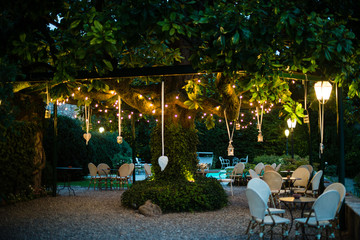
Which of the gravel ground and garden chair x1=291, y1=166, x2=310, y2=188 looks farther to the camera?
garden chair x1=291, y1=166, x2=310, y2=188

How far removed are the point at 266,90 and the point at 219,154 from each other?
17366 mm

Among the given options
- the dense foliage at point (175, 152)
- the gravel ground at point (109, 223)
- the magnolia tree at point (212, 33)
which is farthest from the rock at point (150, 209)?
the magnolia tree at point (212, 33)

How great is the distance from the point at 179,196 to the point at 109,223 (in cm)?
169

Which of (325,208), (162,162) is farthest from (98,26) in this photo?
(325,208)

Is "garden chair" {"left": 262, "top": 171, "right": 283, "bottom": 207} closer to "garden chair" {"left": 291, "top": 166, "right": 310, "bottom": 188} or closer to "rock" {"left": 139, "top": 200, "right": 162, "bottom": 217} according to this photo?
"garden chair" {"left": 291, "top": 166, "right": 310, "bottom": 188}

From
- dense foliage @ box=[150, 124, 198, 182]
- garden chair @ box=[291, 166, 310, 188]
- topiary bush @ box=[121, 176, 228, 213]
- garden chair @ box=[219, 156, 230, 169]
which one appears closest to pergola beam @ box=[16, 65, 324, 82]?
dense foliage @ box=[150, 124, 198, 182]

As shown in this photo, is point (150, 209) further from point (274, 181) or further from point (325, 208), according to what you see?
point (325, 208)

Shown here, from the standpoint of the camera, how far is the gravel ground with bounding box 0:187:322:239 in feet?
20.0

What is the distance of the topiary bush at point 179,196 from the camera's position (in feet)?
26.3

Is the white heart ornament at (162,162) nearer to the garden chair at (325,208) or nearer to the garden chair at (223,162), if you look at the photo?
the garden chair at (325,208)

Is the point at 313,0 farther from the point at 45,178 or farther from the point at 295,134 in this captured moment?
the point at 295,134

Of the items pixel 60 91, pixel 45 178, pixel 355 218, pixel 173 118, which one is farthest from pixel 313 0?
pixel 45 178

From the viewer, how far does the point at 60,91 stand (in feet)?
17.4

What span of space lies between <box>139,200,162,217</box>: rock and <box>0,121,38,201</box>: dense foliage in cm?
384
